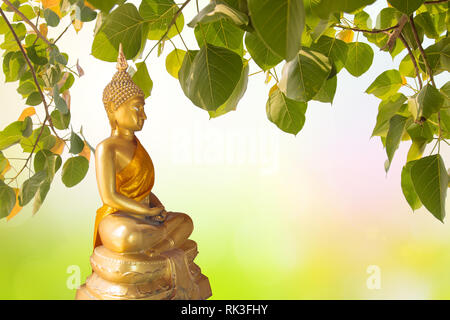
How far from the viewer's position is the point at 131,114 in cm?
71

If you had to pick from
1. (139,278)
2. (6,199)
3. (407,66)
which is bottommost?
(139,278)

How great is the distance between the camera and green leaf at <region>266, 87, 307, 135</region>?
27 cm

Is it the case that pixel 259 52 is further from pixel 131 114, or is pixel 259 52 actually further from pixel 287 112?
pixel 131 114

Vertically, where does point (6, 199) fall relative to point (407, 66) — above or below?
below

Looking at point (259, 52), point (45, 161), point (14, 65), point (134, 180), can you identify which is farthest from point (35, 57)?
point (259, 52)

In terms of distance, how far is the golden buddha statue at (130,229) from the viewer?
0.68 meters

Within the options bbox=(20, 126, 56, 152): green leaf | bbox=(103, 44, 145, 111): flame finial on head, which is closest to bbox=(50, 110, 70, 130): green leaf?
bbox=(20, 126, 56, 152): green leaf

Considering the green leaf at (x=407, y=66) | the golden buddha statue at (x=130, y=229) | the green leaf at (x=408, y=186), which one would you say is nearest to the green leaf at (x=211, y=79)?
the green leaf at (x=408, y=186)

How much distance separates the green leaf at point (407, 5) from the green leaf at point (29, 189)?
383 millimetres

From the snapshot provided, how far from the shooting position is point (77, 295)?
2.33 ft

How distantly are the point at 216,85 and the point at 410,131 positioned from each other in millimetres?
164

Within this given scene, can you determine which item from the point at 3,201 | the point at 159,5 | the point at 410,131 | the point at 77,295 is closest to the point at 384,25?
the point at 410,131

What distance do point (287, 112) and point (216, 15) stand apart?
169 millimetres

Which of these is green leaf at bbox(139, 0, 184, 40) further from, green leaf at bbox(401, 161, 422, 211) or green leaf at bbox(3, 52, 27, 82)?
green leaf at bbox(3, 52, 27, 82)
